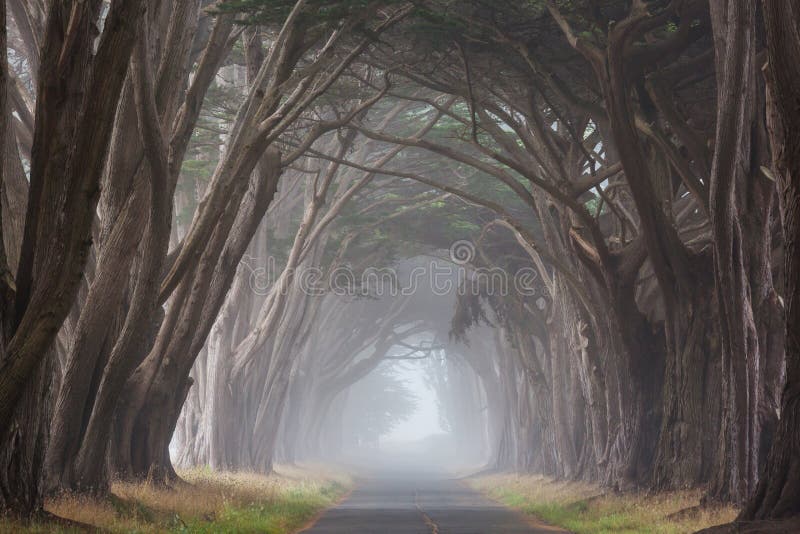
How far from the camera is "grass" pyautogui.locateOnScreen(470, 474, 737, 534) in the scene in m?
12.2

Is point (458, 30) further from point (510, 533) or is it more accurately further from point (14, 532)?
point (14, 532)

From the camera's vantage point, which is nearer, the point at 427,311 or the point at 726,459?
the point at 726,459

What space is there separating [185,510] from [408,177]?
7281 millimetres

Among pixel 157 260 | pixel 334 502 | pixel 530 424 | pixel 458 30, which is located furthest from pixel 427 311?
pixel 157 260

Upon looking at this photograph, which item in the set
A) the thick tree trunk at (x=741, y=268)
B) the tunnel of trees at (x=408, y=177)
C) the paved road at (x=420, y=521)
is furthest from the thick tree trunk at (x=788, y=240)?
the paved road at (x=420, y=521)

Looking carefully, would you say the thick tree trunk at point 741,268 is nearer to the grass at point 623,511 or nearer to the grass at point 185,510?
the grass at point 623,511

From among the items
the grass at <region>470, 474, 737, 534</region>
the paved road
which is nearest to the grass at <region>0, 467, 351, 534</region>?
the paved road

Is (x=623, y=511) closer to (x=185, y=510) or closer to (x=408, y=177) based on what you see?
(x=185, y=510)

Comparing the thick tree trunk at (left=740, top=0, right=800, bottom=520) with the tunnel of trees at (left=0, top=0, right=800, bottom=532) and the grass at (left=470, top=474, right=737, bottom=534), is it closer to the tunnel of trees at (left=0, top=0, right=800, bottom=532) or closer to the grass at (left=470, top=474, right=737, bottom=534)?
the tunnel of trees at (left=0, top=0, right=800, bottom=532)

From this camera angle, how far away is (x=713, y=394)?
15758 mm

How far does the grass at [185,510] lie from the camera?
10.3 m

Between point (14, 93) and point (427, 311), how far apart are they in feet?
104

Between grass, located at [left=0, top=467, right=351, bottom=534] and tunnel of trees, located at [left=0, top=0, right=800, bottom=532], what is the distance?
1.88 feet

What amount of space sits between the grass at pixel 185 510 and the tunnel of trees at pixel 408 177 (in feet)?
1.88
